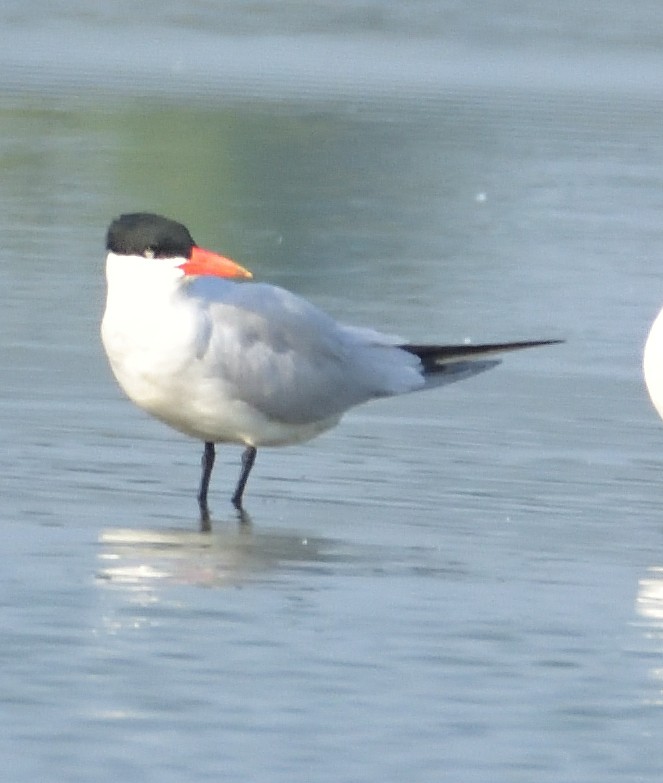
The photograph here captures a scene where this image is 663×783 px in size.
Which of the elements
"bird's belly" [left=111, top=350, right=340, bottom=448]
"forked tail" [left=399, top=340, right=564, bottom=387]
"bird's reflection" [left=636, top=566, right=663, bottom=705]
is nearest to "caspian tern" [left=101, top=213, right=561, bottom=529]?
"bird's belly" [left=111, top=350, right=340, bottom=448]

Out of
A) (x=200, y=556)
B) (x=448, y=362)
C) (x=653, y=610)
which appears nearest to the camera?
(x=653, y=610)

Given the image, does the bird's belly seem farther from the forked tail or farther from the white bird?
the white bird

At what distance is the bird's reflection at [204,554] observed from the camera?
25.1ft

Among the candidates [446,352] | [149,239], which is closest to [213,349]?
[149,239]

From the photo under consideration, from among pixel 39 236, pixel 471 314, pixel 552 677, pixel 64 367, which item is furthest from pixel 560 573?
pixel 39 236

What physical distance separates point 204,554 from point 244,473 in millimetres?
876

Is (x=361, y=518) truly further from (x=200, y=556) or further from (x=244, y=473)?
(x=200, y=556)

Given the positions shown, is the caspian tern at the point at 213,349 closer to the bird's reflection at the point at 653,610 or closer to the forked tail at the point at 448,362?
the forked tail at the point at 448,362

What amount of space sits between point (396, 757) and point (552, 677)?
0.87m

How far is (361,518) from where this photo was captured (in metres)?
8.52

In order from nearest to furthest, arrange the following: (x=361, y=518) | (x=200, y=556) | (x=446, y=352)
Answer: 1. (x=200, y=556)
2. (x=361, y=518)
3. (x=446, y=352)

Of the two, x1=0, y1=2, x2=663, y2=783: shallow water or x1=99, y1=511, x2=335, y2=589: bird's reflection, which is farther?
x1=99, y1=511, x2=335, y2=589: bird's reflection

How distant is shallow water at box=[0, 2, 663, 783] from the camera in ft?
20.5

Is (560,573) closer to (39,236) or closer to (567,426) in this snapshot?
(567,426)
